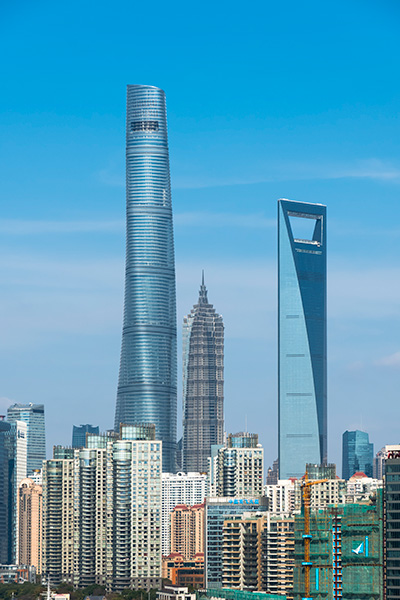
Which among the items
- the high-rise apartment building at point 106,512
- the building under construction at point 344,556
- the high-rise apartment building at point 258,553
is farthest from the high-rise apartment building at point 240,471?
the building under construction at point 344,556

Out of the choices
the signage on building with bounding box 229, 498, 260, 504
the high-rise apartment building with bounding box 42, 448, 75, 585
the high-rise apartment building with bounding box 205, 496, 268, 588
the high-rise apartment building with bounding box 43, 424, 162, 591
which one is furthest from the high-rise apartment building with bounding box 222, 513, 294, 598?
the high-rise apartment building with bounding box 42, 448, 75, 585

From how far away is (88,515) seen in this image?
583 ft

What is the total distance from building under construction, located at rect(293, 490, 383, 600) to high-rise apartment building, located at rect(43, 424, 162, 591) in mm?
68408

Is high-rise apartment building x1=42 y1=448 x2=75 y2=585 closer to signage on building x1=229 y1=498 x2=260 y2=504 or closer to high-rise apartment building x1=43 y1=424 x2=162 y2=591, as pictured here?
high-rise apartment building x1=43 y1=424 x2=162 y2=591

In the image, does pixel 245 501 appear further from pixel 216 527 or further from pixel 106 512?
pixel 106 512

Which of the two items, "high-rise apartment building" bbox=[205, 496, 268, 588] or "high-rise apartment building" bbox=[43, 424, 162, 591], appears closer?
"high-rise apartment building" bbox=[205, 496, 268, 588]

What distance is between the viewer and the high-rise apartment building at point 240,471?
18850cm

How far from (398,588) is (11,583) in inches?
4384

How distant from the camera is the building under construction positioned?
9644cm

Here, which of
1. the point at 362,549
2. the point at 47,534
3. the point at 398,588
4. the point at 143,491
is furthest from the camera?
the point at 47,534

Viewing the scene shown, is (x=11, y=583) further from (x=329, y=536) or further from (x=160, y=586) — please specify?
(x=329, y=536)

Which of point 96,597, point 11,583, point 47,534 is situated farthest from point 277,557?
point 11,583

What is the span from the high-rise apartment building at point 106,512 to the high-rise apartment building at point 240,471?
15307 millimetres

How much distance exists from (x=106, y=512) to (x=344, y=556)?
80.0 metres
